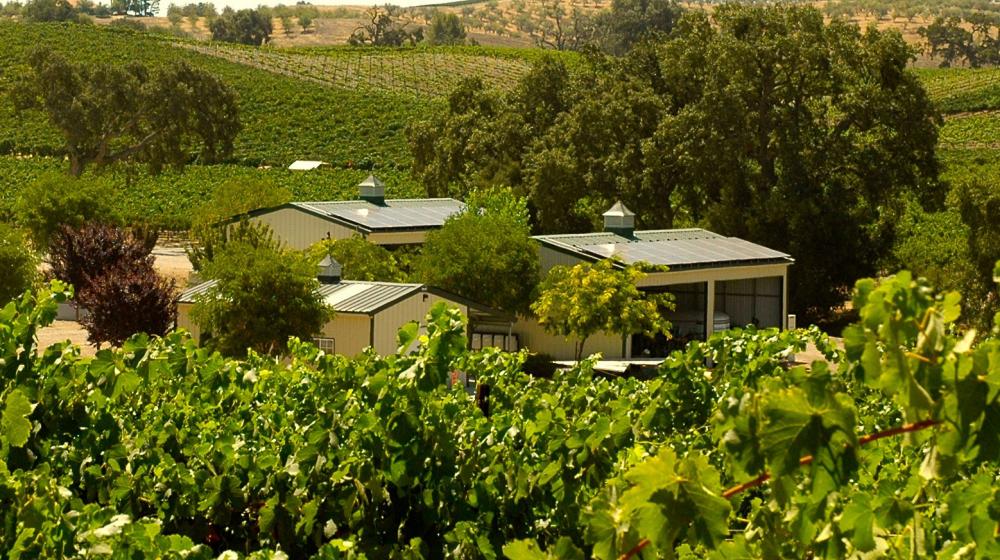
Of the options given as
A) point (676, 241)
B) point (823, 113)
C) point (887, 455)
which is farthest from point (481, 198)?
point (887, 455)

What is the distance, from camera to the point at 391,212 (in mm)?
49500

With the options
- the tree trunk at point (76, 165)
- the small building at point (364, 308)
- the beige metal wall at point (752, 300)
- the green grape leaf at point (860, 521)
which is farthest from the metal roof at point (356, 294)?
the tree trunk at point (76, 165)

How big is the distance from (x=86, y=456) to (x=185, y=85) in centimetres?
6245

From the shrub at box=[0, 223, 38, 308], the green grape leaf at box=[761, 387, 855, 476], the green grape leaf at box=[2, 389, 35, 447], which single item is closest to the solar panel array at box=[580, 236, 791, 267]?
the shrub at box=[0, 223, 38, 308]

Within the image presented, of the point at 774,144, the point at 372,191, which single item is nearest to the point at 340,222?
the point at 372,191

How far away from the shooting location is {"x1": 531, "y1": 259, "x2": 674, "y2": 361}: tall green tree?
128 feet

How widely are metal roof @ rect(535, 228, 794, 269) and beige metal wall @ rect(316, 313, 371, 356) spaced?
916 centimetres

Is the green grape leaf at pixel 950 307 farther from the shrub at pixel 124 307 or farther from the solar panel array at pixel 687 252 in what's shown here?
the solar panel array at pixel 687 252

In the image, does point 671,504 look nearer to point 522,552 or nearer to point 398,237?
point 522,552

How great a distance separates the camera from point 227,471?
27.5 feet

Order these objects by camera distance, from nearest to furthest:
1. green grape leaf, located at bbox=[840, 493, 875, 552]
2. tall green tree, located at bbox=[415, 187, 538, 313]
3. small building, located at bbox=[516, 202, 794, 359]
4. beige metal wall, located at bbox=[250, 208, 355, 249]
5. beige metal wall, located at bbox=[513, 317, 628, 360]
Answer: green grape leaf, located at bbox=[840, 493, 875, 552] → tall green tree, located at bbox=[415, 187, 538, 313] → beige metal wall, located at bbox=[513, 317, 628, 360] → small building, located at bbox=[516, 202, 794, 359] → beige metal wall, located at bbox=[250, 208, 355, 249]

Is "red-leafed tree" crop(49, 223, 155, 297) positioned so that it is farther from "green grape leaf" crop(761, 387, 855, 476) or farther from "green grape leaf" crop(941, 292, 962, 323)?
"green grape leaf" crop(941, 292, 962, 323)

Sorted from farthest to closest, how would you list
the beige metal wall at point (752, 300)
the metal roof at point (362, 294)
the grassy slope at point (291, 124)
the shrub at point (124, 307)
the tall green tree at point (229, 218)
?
the grassy slope at point (291, 124) → the beige metal wall at point (752, 300) → the tall green tree at point (229, 218) → the shrub at point (124, 307) → the metal roof at point (362, 294)

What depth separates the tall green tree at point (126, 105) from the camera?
67375mm
